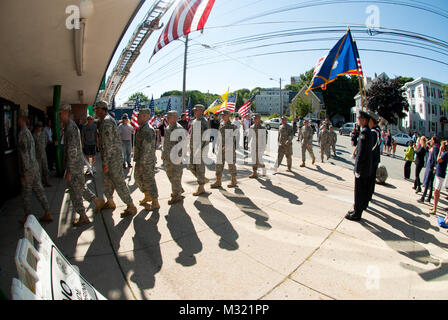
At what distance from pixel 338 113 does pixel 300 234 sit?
58542 millimetres

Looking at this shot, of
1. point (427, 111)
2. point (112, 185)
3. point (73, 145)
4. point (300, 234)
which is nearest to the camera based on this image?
point (300, 234)

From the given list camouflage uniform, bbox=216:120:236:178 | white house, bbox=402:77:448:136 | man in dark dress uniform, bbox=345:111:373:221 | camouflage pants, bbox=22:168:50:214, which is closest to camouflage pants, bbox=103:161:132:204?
camouflage pants, bbox=22:168:50:214

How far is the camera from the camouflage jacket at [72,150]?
11.7ft

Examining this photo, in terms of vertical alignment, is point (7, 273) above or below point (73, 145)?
below

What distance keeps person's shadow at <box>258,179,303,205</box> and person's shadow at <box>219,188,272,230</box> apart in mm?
820

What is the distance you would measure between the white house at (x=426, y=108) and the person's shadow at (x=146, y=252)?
144 feet

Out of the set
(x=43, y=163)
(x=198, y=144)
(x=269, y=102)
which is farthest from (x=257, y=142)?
(x=269, y=102)

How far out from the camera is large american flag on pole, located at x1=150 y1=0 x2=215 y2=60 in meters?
4.38

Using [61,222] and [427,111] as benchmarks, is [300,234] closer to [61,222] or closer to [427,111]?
[61,222]

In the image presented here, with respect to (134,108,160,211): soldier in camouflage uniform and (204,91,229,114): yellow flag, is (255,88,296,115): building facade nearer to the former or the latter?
(204,91,229,114): yellow flag

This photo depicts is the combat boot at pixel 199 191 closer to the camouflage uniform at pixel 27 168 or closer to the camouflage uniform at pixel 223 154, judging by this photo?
the camouflage uniform at pixel 223 154

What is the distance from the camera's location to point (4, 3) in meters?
2.71
